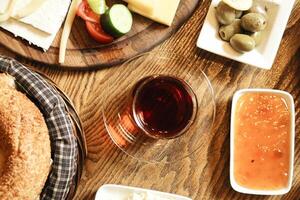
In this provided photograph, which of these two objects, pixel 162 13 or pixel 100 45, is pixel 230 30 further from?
pixel 100 45

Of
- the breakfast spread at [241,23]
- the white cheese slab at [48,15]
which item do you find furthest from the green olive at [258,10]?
the white cheese slab at [48,15]

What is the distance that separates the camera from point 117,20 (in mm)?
1534

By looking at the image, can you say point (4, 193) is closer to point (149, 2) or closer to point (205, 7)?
point (149, 2)

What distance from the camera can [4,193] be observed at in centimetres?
137

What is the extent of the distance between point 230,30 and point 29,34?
1.80 ft

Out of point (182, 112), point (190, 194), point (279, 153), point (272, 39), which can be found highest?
point (272, 39)

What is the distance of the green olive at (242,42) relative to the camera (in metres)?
1.55

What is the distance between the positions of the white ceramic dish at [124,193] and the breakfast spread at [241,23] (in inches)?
17.4

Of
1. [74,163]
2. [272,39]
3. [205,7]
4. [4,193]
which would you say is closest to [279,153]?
[272,39]

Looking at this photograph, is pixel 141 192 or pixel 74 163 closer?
pixel 74 163

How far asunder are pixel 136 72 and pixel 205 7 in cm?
29

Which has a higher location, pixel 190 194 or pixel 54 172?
pixel 54 172

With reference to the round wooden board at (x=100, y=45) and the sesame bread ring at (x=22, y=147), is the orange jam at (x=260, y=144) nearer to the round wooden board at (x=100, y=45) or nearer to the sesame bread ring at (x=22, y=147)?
the round wooden board at (x=100, y=45)

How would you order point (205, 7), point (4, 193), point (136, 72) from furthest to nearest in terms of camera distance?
point (205, 7), point (136, 72), point (4, 193)
